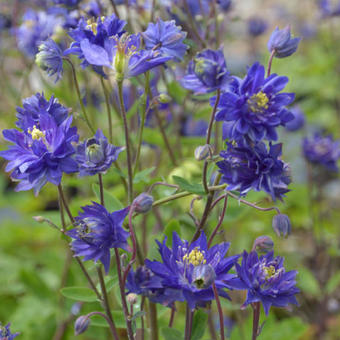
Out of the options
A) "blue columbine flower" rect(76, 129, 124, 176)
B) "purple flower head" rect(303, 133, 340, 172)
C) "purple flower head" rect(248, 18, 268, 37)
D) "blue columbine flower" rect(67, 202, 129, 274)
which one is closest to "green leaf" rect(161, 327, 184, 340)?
"blue columbine flower" rect(67, 202, 129, 274)

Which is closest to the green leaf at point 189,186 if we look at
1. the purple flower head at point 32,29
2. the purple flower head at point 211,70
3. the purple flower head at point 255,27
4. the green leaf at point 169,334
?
the purple flower head at point 211,70

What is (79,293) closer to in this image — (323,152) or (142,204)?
(142,204)

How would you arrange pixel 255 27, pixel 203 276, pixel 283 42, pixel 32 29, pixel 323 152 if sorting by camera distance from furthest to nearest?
1. pixel 255 27
2. pixel 323 152
3. pixel 32 29
4. pixel 283 42
5. pixel 203 276

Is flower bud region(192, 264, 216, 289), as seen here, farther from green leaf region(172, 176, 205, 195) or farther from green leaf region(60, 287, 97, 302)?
green leaf region(60, 287, 97, 302)

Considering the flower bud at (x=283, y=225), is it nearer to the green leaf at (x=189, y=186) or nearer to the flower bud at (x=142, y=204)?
the green leaf at (x=189, y=186)

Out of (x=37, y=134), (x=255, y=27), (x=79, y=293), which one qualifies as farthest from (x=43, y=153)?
(x=255, y=27)

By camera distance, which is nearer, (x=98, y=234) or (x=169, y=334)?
(x=98, y=234)
